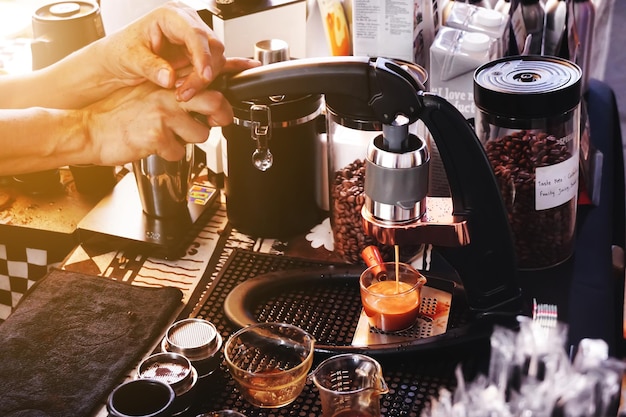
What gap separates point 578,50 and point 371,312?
85 centimetres

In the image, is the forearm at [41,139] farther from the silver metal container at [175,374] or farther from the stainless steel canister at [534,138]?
the stainless steel canister at [534,138]

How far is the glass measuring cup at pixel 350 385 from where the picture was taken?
43.1 inches

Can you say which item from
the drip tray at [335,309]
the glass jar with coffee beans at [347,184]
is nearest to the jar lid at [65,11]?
the glass jar with coffee beans at [347,184]

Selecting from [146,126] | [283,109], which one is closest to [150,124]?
[146,126]

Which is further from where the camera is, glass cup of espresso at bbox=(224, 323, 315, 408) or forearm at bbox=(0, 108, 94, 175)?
forearm at bbox=(0, 108, 94, 175)

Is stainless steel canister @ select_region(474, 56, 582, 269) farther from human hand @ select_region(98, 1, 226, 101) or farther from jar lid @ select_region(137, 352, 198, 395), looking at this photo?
jar lid @ select_region(137, 352, 198, 395)

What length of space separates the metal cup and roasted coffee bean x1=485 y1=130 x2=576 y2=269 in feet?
1.93

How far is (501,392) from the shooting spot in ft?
3.24

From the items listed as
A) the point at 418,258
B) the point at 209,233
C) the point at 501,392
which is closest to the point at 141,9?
the point at 209,233

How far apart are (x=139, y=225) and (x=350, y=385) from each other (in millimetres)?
650

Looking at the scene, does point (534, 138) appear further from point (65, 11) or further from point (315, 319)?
point (65, 11)

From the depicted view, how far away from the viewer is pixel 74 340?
1.34 m

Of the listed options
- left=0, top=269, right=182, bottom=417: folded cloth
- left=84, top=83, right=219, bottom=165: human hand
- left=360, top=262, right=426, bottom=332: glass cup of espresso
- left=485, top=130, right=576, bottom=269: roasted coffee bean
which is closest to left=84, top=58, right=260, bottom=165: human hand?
left=84, top=83, right=219, bottom=165: human hand

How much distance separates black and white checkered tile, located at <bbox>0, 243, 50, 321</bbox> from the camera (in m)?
1.70
